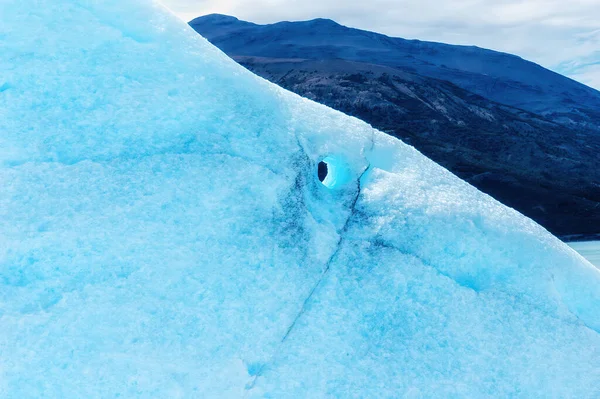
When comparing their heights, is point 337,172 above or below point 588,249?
above

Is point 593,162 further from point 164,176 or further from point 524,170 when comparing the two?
point 164,176

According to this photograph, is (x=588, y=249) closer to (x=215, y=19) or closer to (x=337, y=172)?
(x=337, y=172)

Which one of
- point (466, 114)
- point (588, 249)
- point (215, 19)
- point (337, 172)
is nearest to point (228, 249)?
point (337, 172)

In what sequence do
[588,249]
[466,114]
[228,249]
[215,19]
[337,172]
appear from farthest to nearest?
[215,19] < [466,114] < [588,249] < [337,172] < [228,249]

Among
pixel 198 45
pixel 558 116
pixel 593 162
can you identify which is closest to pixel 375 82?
pixel 593 162

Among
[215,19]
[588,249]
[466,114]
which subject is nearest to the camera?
[588,249]

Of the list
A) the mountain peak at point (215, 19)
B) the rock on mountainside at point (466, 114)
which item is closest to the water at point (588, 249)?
the rock on mountainside at point (466, 114)

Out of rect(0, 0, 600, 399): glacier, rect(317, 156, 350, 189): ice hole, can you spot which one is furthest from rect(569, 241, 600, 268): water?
rect(317, 156, 350, 189): ice hole

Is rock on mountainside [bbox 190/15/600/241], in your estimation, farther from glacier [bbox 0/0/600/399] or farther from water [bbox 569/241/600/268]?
glacier [bbox 0/0/600/399]
